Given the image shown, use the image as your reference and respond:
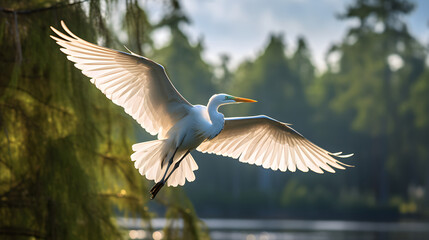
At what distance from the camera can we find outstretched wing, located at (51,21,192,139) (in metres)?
3.44

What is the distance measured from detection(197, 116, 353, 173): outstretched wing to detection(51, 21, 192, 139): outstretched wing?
61 cm

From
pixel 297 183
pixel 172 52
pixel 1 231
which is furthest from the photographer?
pixel 172 52

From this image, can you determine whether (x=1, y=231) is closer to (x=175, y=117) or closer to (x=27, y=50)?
(x=27, y=50)

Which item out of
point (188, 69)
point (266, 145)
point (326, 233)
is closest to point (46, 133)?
point (266, 145)

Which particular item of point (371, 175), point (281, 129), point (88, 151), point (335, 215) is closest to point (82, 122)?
point (88, 151)

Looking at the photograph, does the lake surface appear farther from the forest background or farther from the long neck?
the long neck

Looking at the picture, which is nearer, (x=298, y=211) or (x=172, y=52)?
(x=298, y=211)

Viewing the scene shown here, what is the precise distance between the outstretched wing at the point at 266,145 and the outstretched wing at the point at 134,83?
605 mm

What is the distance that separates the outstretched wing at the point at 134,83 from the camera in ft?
11.3

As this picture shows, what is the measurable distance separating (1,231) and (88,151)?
29.4 inches

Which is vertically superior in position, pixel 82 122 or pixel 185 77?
pixel 185 77

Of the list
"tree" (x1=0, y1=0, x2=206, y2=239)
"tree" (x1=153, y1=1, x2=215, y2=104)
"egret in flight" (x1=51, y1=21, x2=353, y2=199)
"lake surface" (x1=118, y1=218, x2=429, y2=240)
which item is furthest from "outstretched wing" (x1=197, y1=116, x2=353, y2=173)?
"tree" (x1=153, y1=1, x2=215, y2=104)

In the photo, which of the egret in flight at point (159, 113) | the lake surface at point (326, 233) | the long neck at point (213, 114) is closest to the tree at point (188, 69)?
the lake surface at point (326, 233)

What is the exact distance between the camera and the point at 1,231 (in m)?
3.47
